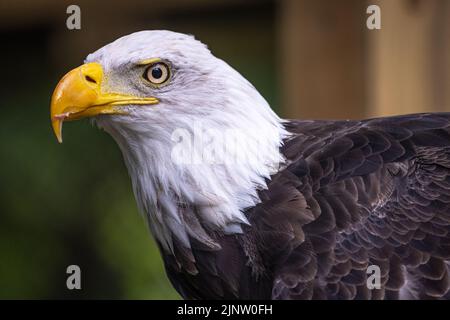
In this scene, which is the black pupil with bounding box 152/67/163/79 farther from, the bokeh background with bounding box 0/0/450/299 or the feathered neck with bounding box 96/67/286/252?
the bokeh background with bounding box 0/0/450/299

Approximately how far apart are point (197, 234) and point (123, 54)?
74 cm

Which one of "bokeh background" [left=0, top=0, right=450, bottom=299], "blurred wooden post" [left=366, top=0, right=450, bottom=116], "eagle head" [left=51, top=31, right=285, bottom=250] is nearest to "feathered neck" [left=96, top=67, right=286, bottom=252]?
"eagle head" [left=51, top=31, right=285, bottom=250]

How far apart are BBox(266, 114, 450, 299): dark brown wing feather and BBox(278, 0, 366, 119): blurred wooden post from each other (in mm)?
2028

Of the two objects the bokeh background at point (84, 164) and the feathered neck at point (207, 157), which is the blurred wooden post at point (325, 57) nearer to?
the bokeh background at point (84, 164)

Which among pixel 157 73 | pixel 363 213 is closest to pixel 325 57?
pixel 157 73

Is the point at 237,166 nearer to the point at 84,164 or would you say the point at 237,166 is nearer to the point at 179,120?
the point at 179,120

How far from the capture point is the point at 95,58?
333cm

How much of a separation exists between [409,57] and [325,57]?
64 centimetres

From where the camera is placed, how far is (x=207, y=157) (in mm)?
3260

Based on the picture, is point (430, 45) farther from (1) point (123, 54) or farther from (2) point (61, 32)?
(2) point (61, 32)

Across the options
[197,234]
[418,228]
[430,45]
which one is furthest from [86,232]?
[418,228]

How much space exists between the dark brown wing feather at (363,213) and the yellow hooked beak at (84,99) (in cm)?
65

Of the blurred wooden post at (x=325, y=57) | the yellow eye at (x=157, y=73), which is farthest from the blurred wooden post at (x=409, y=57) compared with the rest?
the yellow eye at (x=157, y=73)

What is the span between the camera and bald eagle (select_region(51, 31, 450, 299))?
311cm
